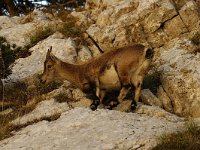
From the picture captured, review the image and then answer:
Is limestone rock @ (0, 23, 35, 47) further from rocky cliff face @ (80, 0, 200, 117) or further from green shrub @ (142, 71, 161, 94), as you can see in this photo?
green shrub @ (142, 71, 161, 94)

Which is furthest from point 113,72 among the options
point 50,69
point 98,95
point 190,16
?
point 190,16

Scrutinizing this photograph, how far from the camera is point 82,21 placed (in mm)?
22219

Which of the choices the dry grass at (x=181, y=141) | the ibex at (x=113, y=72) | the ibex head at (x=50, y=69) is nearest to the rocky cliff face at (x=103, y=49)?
the dry grass at (x=181, y=141)

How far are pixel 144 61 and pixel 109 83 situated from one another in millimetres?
1314

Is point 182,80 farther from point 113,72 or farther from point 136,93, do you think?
point 113,72

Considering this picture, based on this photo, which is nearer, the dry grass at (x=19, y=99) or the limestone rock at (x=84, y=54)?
the dry grass at (x=19, y=99)

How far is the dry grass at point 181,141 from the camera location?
11.3 m

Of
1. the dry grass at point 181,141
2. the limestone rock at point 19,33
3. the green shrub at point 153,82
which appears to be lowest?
the dry grass at point 181,141

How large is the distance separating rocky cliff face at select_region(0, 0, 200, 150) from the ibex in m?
0.45

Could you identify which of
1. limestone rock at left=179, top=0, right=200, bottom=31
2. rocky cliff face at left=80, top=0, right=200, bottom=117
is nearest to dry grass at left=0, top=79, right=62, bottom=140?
rocky cliff face at left=80, top=0, right=200, bottom=117

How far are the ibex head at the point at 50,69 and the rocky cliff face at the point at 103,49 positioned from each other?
1.95 ft

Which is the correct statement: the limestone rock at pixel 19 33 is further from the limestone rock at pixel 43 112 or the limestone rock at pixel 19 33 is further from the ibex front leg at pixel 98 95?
the ibex front leg at pixel 98 95

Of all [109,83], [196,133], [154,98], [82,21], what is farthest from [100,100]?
[82,21]

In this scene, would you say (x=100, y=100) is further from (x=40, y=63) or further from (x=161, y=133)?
(x=40, y=63)
